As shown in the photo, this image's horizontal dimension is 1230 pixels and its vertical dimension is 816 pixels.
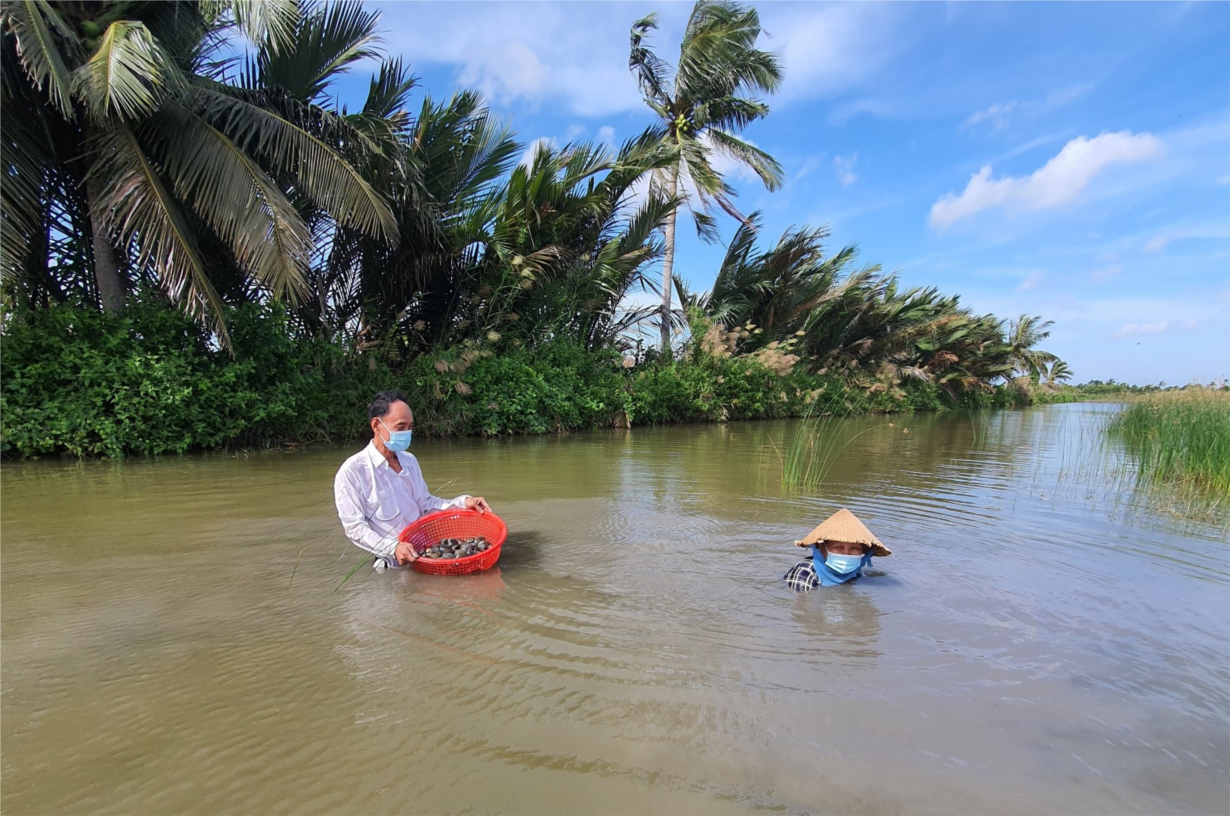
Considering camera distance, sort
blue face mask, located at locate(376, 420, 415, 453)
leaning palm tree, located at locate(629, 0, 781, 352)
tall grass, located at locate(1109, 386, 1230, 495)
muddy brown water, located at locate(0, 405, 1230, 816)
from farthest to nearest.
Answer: leaning palm tree, located at locate(629, 0, 781, 352) → tall grass, located at locate(1109, 386, 1230, 495) → blue face mask, located at locate(376, 420, 415, 453) → muddy brown water, located at locate(0, 405, 1230, 816)

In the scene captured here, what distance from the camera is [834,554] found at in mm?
3562

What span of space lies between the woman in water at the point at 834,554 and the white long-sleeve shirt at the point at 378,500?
212cm

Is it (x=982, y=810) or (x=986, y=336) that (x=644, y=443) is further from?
(x=986, y=336)

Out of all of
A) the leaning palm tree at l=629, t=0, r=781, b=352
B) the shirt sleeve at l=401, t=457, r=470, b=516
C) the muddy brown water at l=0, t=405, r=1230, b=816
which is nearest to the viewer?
the muddy brown water at l=0, t=405, r=1230, b=816

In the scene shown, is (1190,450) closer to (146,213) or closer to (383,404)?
(383,404)

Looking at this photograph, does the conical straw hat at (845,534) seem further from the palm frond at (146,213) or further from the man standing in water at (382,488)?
the palm frond at (146,213)

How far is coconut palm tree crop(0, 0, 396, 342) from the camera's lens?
6.30 m

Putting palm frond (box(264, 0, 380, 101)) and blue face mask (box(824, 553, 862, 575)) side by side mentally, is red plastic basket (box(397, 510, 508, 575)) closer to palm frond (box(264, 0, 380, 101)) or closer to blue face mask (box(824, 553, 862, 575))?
blue face mask (box(824, 553, 862, 575))

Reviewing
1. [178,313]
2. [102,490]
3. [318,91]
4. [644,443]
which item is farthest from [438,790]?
[318,91]

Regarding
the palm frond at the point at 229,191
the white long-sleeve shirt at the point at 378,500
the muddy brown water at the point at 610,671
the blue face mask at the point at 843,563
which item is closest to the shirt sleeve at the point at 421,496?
the white long-sleeve shirt at the point at 378,500

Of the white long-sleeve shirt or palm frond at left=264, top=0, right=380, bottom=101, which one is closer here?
the white long-sleeve shirt

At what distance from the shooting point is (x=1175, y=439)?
293 inches

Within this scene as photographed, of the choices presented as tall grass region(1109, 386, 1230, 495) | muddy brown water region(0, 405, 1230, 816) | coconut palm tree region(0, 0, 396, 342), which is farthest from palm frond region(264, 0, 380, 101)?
tall grass region(1109, 386, 1230, 495)

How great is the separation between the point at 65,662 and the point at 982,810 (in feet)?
10.7
